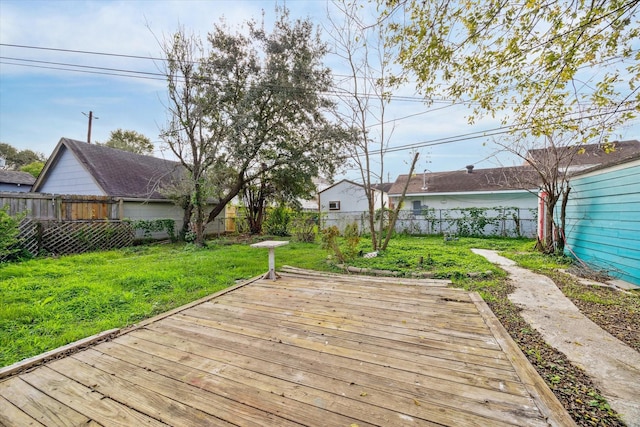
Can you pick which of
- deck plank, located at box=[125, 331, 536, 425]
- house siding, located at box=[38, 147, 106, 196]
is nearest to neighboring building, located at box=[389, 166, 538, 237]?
deck plank, located at box=[125, 331, 536, 425]

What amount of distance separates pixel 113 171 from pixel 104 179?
1.01m

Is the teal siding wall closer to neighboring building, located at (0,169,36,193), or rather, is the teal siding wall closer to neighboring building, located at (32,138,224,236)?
neighboring building, located at (32,138,224,236)

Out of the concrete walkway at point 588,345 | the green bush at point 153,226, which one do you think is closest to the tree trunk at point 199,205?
the green bush at point 153,226

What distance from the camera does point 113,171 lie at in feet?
36.4

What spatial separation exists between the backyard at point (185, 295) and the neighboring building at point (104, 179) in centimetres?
404

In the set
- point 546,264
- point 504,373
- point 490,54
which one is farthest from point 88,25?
point 546,264

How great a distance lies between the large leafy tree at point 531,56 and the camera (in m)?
2.52

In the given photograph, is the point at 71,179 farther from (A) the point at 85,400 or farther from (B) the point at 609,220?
(B) the point at 609,220

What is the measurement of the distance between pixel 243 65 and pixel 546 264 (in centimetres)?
1101

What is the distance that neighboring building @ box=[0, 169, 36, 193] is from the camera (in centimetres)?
1562

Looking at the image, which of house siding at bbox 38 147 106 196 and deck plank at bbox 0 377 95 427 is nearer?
deck plank at bbox 0 377 95 427

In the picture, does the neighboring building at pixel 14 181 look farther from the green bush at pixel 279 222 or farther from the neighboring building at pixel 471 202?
the neighboring building at pixel 471 202

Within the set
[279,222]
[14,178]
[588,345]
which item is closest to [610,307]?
[588,345]

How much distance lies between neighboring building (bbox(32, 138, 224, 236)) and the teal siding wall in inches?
483
